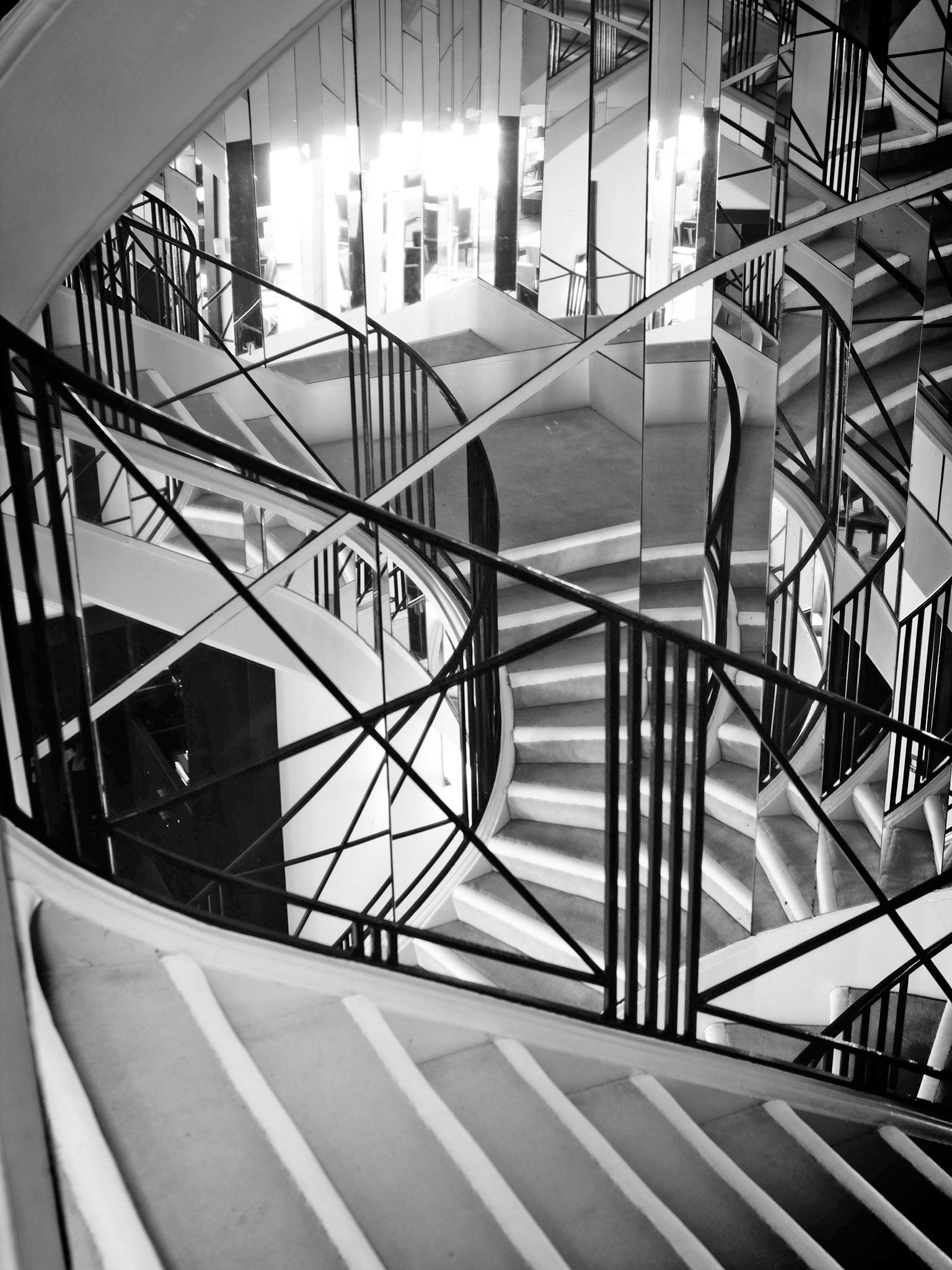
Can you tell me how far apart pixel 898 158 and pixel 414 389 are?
1.63 meters

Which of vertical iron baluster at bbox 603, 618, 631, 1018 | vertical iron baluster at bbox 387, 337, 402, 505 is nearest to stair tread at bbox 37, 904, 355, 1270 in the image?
vertical iron baluster at bbox 603, 618, 631, 1018

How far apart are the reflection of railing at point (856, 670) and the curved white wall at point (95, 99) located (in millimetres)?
2192

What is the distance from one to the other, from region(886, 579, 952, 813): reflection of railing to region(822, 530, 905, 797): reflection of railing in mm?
72

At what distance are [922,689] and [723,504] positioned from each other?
90 centimetres

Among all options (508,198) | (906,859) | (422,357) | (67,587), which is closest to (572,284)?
(508,198)

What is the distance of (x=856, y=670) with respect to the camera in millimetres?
3568

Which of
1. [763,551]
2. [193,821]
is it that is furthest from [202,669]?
[763,551]

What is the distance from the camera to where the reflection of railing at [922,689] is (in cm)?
353

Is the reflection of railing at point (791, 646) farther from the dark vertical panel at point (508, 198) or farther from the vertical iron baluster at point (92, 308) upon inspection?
the vertical iron baluster at point (92, 308)

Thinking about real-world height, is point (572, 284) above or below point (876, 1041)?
above

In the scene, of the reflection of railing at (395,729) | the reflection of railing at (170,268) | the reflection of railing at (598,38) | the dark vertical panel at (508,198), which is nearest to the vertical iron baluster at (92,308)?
→ the reflection of railing at (170,268)

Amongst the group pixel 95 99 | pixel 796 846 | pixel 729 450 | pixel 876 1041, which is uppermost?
pixel 95 99

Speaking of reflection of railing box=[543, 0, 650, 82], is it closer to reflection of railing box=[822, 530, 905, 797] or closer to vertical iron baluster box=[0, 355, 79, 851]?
reflection of railing box=[822, 530, 905, 797]

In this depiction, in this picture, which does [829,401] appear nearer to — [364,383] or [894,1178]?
[364,383]
